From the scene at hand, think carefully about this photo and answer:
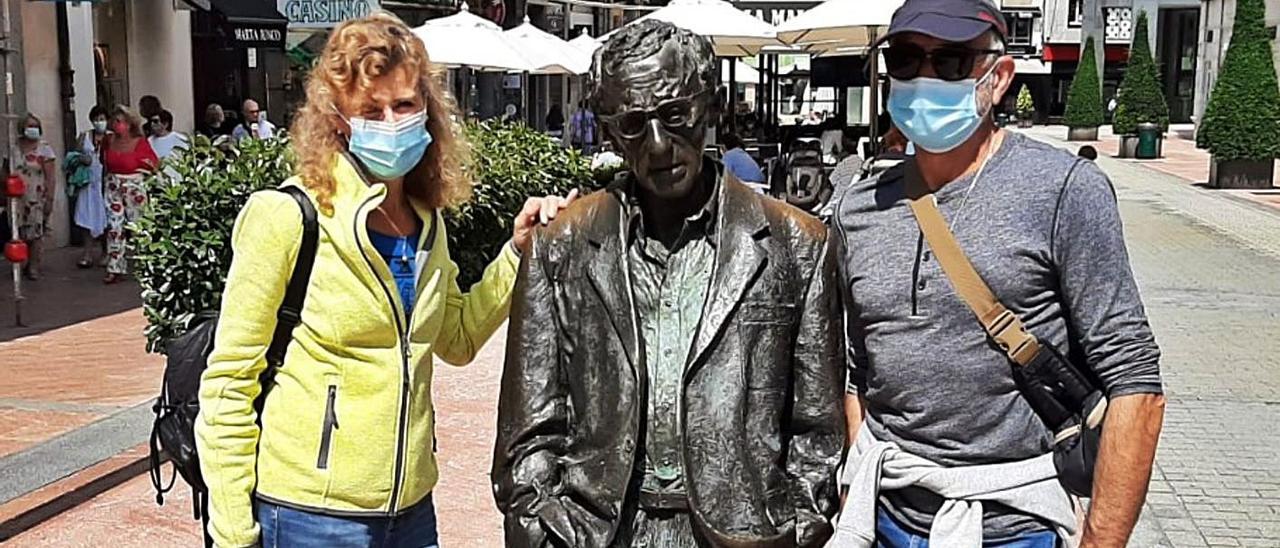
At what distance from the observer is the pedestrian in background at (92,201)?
1358 cm

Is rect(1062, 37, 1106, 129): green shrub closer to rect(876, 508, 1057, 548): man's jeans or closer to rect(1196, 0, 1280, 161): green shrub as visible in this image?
rect(1196, 0, 1280, 161): green shrub

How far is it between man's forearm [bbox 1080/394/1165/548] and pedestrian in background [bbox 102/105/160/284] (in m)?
11.7

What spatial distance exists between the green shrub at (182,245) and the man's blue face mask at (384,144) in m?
A: 4.22

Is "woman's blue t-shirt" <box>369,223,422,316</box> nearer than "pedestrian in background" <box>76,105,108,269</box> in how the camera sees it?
Yes

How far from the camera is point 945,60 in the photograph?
252 centimetres

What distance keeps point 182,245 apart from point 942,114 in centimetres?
532

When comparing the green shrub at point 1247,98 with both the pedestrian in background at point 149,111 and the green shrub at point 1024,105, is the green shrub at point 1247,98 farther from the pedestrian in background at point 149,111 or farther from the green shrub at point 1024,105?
the green shrub at point 1024,105

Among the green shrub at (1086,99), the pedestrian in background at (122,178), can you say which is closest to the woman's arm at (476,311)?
the pedestrian in background at (122,178)

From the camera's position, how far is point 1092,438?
91.8 inches

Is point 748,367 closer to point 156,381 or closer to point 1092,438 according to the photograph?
point 1092,438

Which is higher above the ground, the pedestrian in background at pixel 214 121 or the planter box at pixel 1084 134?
the pedestrian in background at pixel 214 121

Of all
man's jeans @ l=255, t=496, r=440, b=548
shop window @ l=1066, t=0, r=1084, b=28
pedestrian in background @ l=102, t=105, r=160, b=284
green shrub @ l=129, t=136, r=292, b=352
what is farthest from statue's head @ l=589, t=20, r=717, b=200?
shop window @ l=1066, t=0, r=1084, b=28

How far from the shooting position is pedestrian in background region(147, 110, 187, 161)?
1348 centimetres

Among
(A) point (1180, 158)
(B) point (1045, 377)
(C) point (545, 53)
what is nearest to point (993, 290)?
(B) point (1045, 377)
